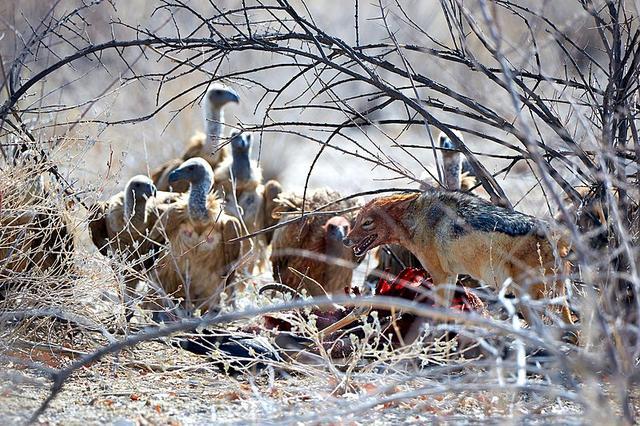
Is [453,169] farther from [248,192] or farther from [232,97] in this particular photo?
[232,97]

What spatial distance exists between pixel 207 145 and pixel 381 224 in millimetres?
4748

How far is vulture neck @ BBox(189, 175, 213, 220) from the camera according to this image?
859cm

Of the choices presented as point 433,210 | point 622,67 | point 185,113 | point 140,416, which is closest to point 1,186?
point 140,416

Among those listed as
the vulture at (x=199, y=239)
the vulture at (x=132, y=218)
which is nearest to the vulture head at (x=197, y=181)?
the vulture at (x=199, y=239)

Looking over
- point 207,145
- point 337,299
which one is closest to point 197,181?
point 207,145

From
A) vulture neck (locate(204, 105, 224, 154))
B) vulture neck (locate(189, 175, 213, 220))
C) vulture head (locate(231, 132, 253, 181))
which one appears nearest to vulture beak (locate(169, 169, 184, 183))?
vulture neck (locate(189, 175, 213, 220))

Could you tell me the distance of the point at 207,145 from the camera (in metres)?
10.6

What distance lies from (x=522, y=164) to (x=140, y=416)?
393 inches

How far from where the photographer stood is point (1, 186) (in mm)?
6168

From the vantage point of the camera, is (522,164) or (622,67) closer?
(622,67)

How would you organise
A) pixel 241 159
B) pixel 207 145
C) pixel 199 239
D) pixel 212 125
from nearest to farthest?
pixel 199 239
pixel 241 159
pixel 207 145
pixel 212 125

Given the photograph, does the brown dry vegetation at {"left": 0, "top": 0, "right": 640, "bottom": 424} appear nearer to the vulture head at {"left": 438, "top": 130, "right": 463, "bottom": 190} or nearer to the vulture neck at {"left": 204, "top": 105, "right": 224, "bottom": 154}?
the vulture head at {"left": 438, "top": 130, "right": 463, "bottom": 190}

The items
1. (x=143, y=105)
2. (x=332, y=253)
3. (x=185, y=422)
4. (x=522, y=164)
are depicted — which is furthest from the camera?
(x=143, y=105)

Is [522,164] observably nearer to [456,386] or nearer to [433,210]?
[433,210]
